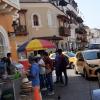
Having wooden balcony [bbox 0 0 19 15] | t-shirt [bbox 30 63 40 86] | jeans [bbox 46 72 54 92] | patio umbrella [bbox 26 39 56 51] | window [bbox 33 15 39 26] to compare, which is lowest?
jeans [bbox 46 72 54 92]

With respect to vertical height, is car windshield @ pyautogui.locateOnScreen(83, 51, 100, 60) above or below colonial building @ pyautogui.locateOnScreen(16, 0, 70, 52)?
below

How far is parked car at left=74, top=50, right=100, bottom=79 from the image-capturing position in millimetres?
21156

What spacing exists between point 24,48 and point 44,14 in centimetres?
3666

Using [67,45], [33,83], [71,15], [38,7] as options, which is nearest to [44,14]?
[38,7]

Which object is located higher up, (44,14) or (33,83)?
(44,14)

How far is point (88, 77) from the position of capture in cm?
2172

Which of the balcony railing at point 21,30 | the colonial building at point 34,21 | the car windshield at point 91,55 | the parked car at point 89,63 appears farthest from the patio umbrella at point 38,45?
the balcony railing at point 21,30

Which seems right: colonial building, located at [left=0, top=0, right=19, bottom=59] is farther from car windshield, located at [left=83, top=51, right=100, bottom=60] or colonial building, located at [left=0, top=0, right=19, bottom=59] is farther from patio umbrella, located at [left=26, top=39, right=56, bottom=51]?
car windshield, located at [left=83, top=51, right=100, bottom=60]

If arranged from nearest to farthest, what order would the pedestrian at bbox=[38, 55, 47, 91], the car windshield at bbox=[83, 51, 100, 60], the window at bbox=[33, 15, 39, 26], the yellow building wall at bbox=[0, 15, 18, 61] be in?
the pedestrian at bbox=[38, 55, 47, 91] < the yellow building wall at bbox=[0, 15, 18, 61] < the car windshield at bbox=[83, 51, 100, 60] < the window at bbox=[33, 15, 39, 26]

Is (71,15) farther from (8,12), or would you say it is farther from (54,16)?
(8,12)

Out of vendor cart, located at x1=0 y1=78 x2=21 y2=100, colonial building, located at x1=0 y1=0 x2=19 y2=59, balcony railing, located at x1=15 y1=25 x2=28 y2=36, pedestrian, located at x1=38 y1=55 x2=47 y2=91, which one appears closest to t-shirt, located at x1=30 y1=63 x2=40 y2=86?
vendor cart, located at x1=0 y1=78 x2=21 y2=100

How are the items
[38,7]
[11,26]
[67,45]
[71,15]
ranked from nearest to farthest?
[11,26] → [38,7] → [67,45] → [71,15]

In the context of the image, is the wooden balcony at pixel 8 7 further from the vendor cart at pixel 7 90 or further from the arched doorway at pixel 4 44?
the vendor cart at pixel 7 90

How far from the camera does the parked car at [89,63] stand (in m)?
21.2
